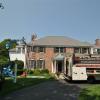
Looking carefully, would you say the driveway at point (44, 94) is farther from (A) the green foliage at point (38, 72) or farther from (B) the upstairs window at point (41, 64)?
(B) the upstairs window at point (41, 64)

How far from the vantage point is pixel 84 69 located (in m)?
36.9

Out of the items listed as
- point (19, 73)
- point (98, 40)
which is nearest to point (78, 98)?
point (19, 73)

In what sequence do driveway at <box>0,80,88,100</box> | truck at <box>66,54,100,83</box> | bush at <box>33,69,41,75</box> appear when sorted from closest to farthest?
driveway at <box>0,80,88,100</box>
truck at <box>66,54,100,83</box>
bush at <box>33,69,41,75</box>

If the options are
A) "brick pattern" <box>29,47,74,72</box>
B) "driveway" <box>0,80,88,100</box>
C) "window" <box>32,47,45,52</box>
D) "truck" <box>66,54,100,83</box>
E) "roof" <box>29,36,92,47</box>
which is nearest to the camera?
"driveway" <box>0,80,88,100</box>

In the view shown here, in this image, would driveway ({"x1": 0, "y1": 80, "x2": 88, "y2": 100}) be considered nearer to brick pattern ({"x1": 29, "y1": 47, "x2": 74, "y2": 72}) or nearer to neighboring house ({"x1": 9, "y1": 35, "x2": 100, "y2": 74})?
neighboring house ({"x1": 9, "y1": 35, "x2": 100, "y2": 74})

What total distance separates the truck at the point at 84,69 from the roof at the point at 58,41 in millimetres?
23996

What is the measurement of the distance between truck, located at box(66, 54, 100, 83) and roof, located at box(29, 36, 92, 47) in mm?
23996

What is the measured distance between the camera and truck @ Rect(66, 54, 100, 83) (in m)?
36.5

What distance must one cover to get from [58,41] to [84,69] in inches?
1084

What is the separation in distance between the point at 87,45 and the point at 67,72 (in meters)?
24.1

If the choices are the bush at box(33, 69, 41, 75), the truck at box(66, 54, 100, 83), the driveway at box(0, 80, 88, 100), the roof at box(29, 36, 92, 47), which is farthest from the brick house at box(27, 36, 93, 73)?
the driveway at box(0, 80, 88, 100)

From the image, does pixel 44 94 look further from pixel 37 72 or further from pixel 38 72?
pixel 38 72

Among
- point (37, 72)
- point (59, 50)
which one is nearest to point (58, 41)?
point (59, 50)

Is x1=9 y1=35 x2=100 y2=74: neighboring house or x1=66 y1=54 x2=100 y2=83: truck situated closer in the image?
x1=66 y1=54 x2=100 y2=83: truck
